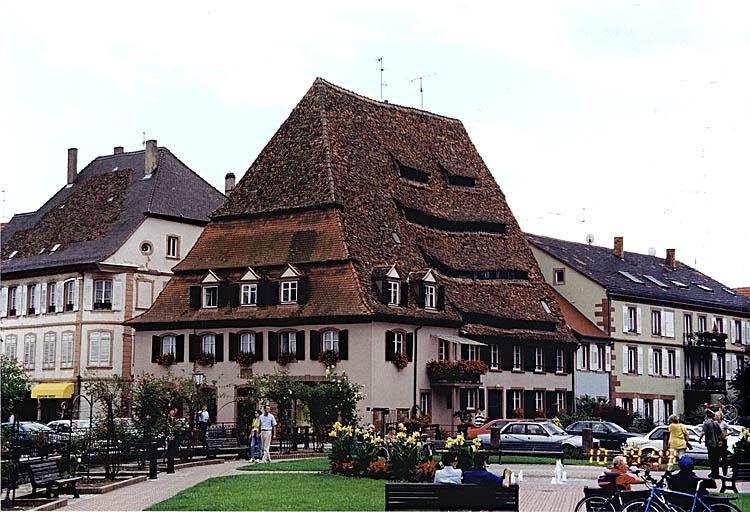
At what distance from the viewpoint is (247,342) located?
2288 inches

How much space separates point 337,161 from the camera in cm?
6081

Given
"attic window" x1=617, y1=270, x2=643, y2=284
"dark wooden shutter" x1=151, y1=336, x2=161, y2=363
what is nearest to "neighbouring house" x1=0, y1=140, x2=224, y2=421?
"dark wooden shutter" x1=151, y1=336, x2=161, y2=363

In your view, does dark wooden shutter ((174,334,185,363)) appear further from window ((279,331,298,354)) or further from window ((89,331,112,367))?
window ((89,331,112,367))

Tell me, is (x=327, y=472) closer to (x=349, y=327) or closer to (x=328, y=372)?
(x=328, y=372)

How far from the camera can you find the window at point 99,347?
6812cm

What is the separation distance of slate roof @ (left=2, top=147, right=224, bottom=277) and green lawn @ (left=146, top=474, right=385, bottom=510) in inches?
1533

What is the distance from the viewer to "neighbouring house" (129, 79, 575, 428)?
5616 centimetres

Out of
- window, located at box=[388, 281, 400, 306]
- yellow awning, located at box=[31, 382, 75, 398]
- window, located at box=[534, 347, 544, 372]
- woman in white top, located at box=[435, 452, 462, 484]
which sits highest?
window, located at box=[388, 281, 400, 306]

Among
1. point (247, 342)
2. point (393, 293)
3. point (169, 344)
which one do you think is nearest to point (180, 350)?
point (169, 344)

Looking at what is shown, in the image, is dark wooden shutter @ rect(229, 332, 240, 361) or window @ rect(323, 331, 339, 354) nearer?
window @ rect(323, 331, 339, 354)

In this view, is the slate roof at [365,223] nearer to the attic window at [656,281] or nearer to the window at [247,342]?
the window at [247,342]

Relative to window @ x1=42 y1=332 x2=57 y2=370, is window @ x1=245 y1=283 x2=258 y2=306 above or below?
above

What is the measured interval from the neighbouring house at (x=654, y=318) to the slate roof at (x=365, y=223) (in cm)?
755

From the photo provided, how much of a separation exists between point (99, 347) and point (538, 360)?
23.2 meters
